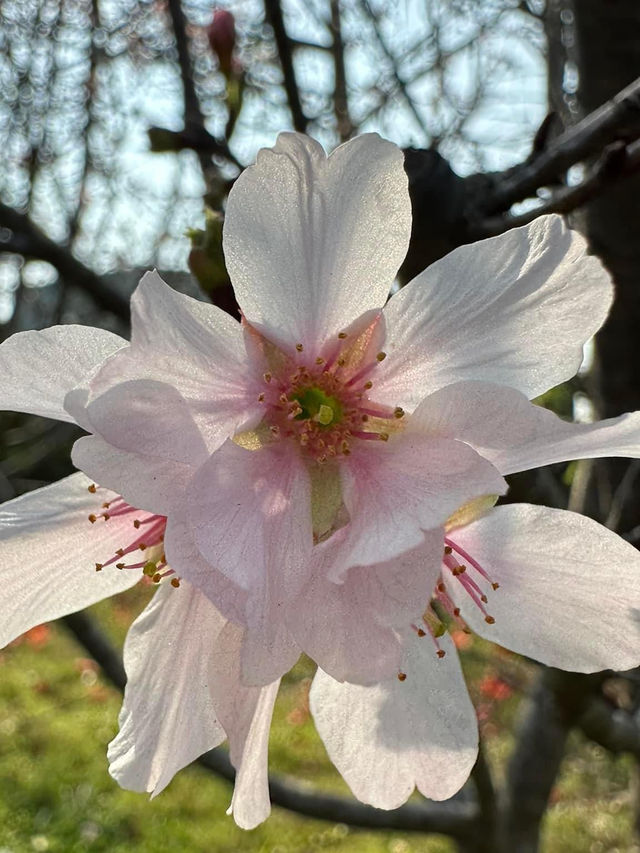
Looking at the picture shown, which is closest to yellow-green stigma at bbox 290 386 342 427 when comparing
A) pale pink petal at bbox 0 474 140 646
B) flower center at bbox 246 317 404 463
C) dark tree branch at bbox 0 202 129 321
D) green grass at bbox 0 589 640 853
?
flower center at bbox 246 317 404 463

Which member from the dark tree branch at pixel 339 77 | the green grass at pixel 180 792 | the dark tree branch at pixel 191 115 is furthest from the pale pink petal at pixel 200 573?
the green grass at pixel 180 792

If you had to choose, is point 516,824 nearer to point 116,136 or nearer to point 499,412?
point 499,412

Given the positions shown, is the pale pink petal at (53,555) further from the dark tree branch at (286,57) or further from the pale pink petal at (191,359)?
the dark tree branch at (286,57)

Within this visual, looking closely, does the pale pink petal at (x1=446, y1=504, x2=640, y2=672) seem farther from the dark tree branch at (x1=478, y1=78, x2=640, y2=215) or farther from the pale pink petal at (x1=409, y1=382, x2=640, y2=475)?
the dark tree branch at (x1=478, y1=78, x2=640, y2=215)

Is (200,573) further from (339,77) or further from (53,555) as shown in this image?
(339,77)

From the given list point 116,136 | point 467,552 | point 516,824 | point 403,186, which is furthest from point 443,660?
point 116,136
